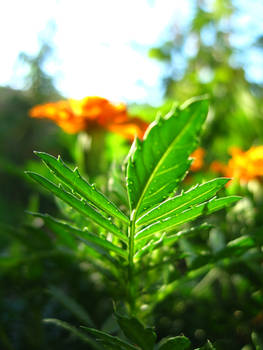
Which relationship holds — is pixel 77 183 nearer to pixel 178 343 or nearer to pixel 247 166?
pixel 178 343

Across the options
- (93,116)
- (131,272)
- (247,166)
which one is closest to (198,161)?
(247,166)

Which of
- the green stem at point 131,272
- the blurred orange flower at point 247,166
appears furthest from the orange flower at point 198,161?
the green stem at point 131,272

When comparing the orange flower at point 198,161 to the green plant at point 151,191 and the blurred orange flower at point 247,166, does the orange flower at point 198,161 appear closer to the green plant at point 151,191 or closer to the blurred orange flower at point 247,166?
the blurred orange flower at point 247,166

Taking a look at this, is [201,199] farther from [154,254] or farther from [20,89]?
[20,89]

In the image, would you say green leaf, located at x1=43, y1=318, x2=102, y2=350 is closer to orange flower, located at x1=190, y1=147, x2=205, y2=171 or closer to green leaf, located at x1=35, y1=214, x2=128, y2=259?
green leaf, located at x1=35, y1=214, x2=128, y2=259

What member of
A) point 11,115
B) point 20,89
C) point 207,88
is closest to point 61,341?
point 207,88

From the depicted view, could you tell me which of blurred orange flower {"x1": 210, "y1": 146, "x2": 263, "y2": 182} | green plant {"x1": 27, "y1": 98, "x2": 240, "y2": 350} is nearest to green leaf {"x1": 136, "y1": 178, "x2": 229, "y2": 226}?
green plant {"x1": 27, "y1": 98, "x2": 240, "y2": 350}
